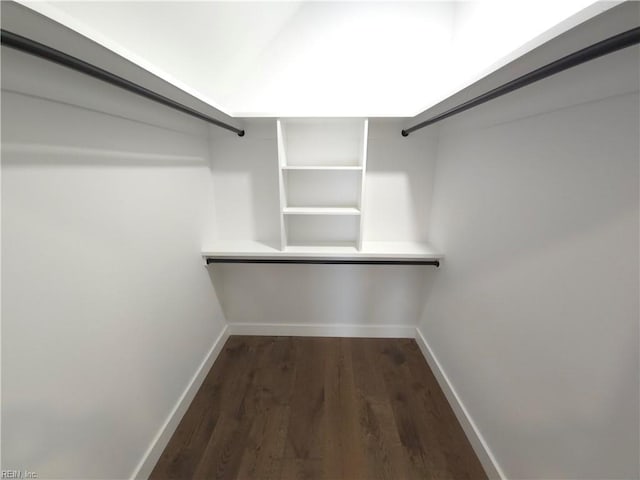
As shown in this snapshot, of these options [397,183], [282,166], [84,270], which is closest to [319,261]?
[282,166]

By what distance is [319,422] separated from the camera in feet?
4.50

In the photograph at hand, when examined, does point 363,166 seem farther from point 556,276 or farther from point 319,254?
point 556,276

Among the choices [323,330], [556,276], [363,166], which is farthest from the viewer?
[323,330]

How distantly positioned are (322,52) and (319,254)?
1.29m

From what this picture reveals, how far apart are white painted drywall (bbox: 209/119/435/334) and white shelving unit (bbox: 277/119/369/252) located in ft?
0.37

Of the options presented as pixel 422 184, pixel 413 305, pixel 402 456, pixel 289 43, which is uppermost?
pixel 289 43

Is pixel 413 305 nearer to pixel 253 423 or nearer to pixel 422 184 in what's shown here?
pixel 422 184

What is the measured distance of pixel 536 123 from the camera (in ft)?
2.87

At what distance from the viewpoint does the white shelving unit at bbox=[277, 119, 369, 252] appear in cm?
157

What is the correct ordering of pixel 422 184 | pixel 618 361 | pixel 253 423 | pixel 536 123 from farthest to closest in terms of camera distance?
pixel 422 184 → pixel 253 423 → pixel 536 123 → pixel 618 361

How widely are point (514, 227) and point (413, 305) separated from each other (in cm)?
118

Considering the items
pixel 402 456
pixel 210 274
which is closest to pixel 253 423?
pixel 402 456

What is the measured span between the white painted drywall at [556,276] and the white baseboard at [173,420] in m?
1.60

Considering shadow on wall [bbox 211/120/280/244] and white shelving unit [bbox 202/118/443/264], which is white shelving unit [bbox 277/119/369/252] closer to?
white shelving unit [bbox 202/118/443/264]
